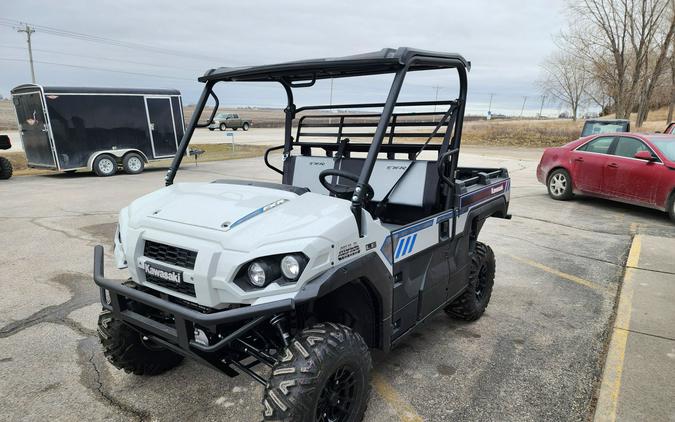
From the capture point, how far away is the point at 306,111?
14.5 ft

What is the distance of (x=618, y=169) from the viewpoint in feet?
27.6

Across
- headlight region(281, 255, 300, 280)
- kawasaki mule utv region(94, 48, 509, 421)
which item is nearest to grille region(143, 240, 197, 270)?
kawasaki mule utv region(94, 48, 509, 421)

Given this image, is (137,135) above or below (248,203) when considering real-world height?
below

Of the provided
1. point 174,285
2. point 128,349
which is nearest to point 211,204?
point 174,285

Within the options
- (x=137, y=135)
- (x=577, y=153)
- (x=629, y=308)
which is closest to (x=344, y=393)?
(x=629, y=308)

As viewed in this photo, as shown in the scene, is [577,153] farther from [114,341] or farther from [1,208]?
[1,208]

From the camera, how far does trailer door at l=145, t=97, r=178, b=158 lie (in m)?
14.3

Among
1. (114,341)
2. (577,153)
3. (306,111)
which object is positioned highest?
(306,111)

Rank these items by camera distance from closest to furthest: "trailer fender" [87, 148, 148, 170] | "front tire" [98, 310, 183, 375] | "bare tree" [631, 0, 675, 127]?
"front tire" [98, 310, 183, 375], "trailer fender" [87, 148, 148, 170], "bare tree" [631, 0, 675, 127]

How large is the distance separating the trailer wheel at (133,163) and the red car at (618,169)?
1166 cm

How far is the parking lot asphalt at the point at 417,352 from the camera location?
2.82 metres

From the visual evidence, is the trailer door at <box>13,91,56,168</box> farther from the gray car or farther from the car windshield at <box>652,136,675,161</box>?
the gray car

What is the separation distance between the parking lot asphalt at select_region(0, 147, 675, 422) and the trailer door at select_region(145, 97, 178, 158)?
815 centimetres

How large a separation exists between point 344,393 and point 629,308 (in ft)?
10.9
